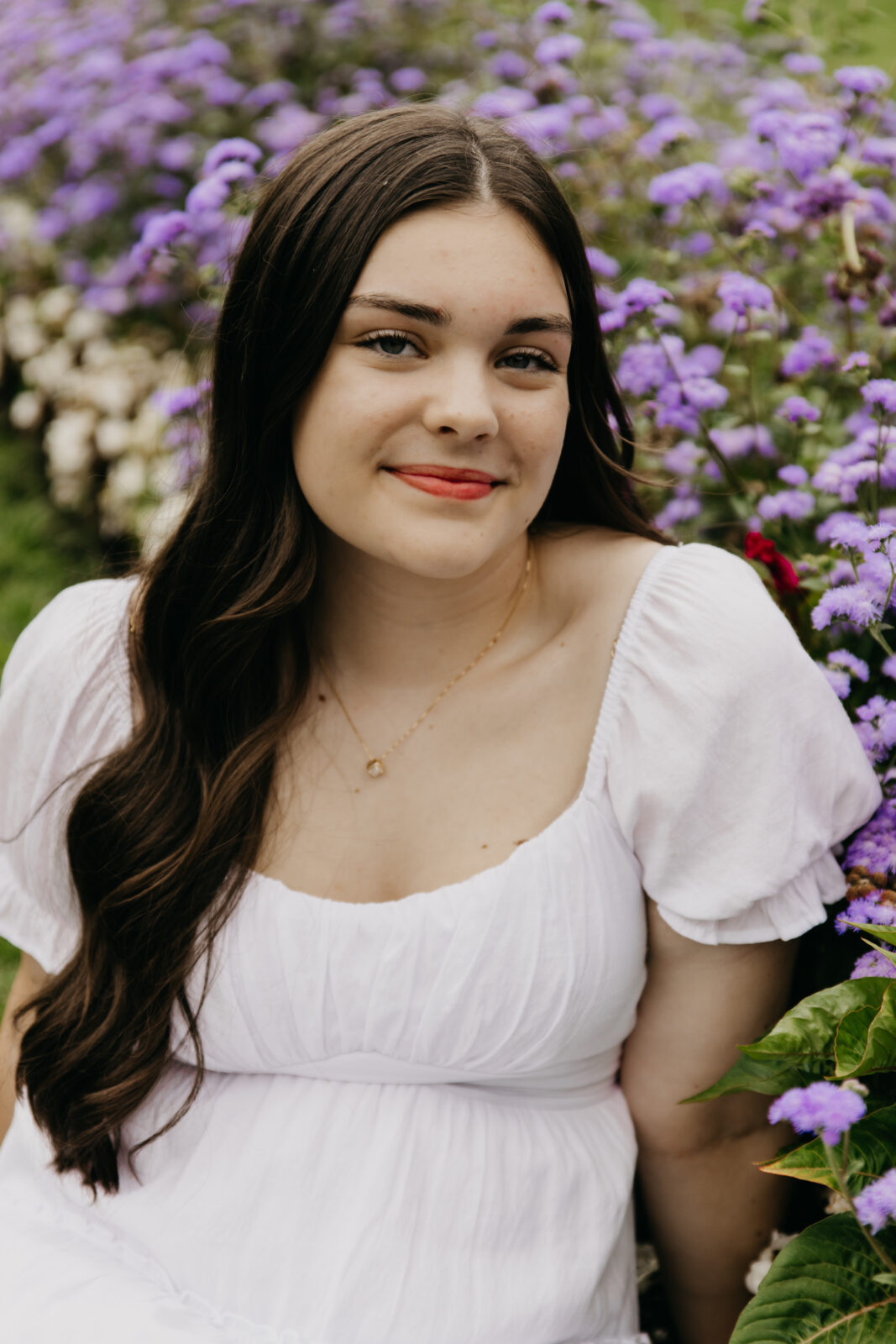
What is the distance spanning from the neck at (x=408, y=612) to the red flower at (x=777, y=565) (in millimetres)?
311

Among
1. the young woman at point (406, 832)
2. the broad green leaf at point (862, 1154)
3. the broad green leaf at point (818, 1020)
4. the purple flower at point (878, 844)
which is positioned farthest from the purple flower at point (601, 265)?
the broad green leaf at point (862, 1154)

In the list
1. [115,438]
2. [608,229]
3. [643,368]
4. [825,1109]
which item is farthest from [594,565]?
[115,438]

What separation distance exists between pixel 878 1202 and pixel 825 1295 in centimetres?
23

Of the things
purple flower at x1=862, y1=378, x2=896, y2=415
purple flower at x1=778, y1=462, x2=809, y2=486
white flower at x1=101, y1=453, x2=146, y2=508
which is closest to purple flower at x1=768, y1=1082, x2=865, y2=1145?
purple flower at x1=862, y1=378, x2=896, y2=415

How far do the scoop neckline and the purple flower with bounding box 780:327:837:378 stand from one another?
670 mm

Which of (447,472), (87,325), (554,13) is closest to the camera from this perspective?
(447,472)

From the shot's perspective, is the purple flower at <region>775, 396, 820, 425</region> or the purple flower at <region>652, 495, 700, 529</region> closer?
the purple flower at <region>775, 396, 820, 425</region>

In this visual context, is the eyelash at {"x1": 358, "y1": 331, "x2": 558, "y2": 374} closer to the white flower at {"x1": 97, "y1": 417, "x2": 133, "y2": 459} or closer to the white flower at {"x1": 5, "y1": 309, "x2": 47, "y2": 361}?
the white flower at {"x1": 97, "y1": 417, "x2": 133, "y2": 459}

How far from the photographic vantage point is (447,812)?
5.94 feet

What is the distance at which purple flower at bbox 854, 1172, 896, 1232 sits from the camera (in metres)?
1.16

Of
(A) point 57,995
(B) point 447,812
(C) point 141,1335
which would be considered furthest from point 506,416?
(C) point 141,1335

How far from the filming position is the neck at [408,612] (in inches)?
73.5

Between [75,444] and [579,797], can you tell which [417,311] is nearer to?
[579,797]

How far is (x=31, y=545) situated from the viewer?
4387 millimetres
